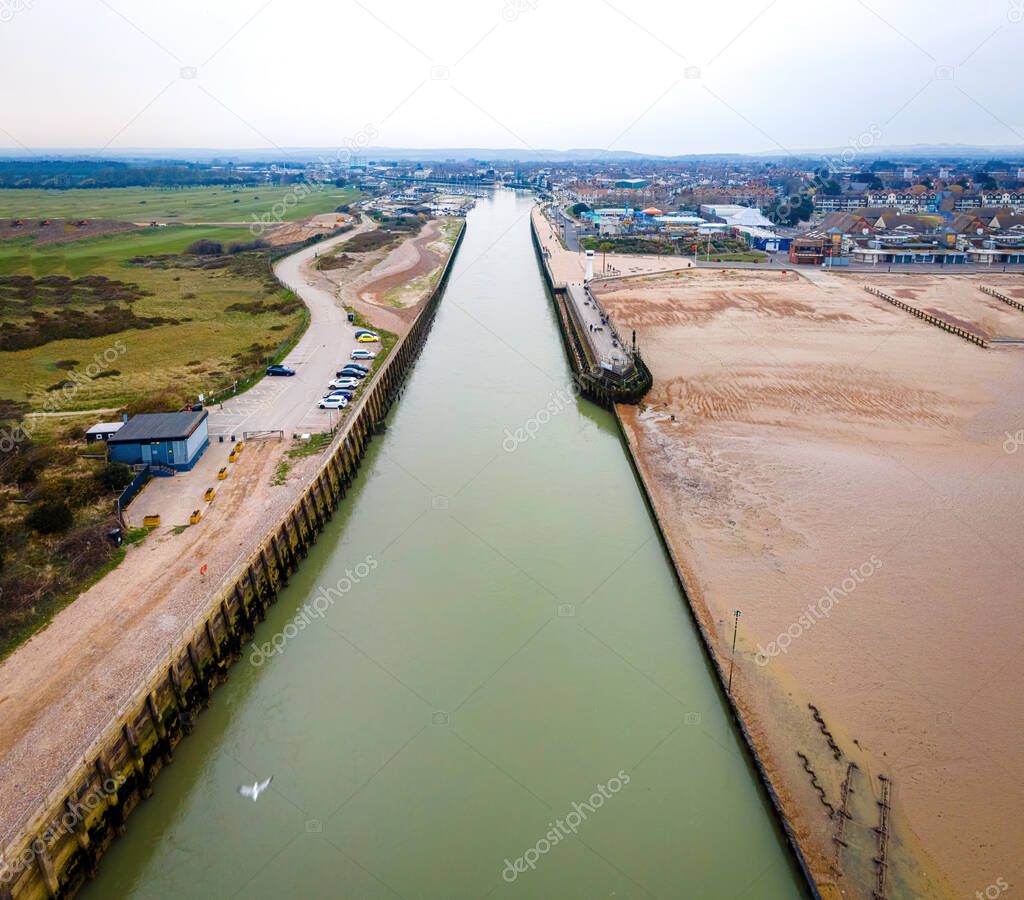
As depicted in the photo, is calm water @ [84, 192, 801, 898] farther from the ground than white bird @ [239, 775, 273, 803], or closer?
closer

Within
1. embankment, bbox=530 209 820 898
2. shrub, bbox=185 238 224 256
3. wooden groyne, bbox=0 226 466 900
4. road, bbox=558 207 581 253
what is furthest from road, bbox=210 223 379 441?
road, bbox=558 207 581 253

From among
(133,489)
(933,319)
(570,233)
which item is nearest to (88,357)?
(133,489)

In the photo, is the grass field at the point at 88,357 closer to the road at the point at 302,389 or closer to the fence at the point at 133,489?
the fence at the point at 133,489

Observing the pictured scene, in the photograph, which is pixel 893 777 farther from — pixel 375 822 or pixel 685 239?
pixel 685 239

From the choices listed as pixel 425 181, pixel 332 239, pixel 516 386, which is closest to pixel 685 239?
pixel 332 239

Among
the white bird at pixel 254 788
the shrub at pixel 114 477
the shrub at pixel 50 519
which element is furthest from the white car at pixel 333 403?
the white bird at pixel 254 788

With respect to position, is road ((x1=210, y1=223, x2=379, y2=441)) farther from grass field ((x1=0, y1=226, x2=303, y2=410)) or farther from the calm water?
the calm water
